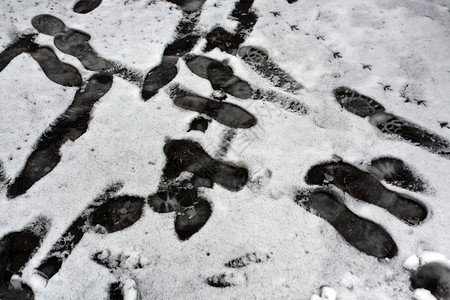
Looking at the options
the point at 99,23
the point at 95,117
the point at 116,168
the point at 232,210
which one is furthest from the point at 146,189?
the point at 99,23

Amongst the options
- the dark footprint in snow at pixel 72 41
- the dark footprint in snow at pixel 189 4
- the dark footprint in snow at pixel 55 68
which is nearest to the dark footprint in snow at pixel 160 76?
the dark footprint in snow at pixel 72 41

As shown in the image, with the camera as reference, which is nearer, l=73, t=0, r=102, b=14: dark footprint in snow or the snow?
the snow

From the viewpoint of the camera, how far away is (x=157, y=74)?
7.78ft

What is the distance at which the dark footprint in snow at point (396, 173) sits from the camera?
1848 mm

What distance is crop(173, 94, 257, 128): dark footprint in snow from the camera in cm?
212

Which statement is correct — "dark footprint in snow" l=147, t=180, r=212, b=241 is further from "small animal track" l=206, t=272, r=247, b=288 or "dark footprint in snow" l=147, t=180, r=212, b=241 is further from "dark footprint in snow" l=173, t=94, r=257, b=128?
"dark footprint in snow" l=173, t=94, r=257, b=128

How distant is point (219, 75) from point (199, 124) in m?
0.43

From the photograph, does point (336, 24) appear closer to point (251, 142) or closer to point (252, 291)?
point (251, 142)

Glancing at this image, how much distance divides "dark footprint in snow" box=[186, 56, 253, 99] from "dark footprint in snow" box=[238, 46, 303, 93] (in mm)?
160

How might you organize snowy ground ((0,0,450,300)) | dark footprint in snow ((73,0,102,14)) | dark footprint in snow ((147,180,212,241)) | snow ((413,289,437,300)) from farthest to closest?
dark footprint in snow ((73,0,102,14)), dark footprint in snow ((147,180,212,241)), snowy ground ((0,0,450,300)), snow ((413,289,437,300))

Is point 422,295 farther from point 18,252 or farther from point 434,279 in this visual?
point 18,252

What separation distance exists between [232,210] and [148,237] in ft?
1.46

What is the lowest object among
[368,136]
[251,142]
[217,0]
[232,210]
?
[232,210]

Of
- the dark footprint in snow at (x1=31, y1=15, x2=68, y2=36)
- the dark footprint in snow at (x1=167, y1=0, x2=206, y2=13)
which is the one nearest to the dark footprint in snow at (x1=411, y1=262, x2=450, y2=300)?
the dark footprint in snow at (x1=167, y1=0, x2=206, y2=13)
